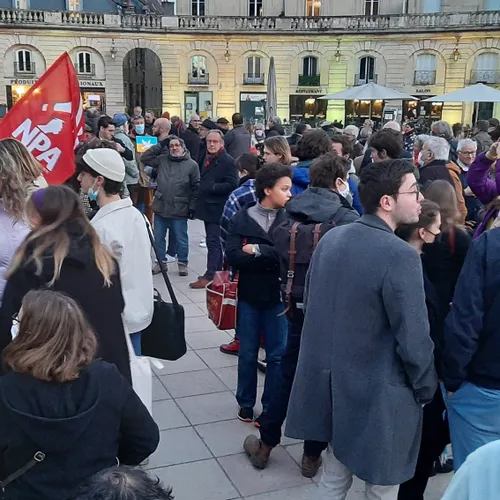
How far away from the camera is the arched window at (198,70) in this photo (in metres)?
36.8

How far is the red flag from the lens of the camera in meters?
4.86

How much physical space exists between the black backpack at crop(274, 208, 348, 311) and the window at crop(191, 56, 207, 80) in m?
35.0

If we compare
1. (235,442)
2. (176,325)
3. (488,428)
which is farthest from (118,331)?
(488,428)

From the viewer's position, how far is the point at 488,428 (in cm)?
272

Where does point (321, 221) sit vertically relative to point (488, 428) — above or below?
above

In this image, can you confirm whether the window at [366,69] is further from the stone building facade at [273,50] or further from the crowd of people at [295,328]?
the crowd of people at [295,328]

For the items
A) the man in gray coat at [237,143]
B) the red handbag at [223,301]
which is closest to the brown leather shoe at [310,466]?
the red handbag at [223,301]

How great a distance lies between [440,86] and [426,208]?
3583cm

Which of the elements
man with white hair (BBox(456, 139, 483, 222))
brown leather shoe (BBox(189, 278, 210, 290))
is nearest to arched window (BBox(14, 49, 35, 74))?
brown leather shoe (BBox(189, 278, 210, 290))

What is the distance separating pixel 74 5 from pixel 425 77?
2189cm

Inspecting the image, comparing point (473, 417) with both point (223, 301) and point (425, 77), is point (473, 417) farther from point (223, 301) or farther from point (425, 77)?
point (425, 77)

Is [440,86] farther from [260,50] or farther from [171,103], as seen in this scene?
[171,103]

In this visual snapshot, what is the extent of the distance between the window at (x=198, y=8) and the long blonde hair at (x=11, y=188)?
3722 cm

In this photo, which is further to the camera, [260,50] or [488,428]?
→ [260,50]
